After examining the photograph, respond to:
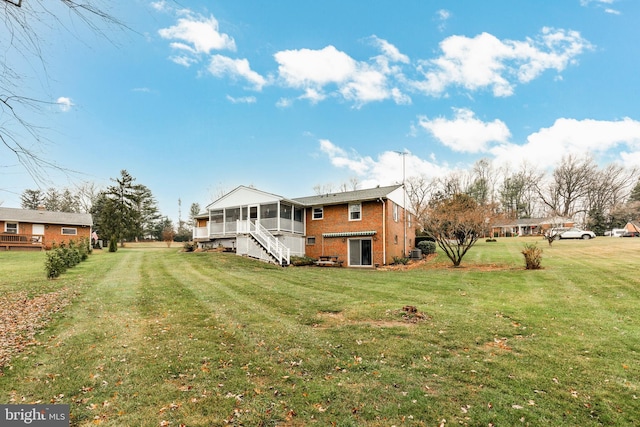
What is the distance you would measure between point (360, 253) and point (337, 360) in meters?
17.4

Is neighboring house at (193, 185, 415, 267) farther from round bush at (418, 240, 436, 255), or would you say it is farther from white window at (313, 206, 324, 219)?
round bush at (418, 240, 436, 255)

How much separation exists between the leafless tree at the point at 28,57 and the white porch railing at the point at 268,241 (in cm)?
1738

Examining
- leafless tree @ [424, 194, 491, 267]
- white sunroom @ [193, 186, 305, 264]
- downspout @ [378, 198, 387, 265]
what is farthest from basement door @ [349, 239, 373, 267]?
Answer: leafless tree @ [424, 194, 491, 267]

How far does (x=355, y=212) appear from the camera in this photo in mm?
22562

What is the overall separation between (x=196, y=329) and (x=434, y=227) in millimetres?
15194

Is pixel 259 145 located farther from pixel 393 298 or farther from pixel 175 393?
pixel 175 393

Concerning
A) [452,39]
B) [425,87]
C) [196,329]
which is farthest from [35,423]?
[425,87]

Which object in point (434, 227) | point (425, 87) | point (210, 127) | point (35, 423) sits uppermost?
point (425, 87)

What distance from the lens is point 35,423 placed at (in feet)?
11.6

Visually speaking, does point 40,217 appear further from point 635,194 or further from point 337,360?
point 635,194

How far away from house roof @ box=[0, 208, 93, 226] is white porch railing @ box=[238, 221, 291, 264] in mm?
24067

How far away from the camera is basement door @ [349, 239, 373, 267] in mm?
21969
